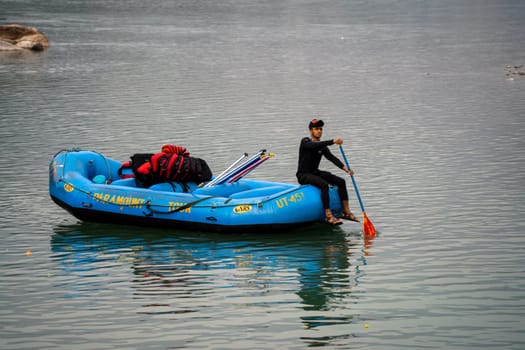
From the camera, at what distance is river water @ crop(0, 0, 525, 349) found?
1348cm

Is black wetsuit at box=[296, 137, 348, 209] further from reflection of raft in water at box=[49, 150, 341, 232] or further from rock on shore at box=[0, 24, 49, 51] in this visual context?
rock on shore at box=[0, 24, 49, 51]

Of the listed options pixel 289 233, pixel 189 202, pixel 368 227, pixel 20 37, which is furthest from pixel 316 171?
pixel 20 37

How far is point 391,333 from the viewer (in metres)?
13.0

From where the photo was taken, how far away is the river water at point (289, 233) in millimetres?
13477

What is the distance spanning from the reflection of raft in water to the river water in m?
0.34

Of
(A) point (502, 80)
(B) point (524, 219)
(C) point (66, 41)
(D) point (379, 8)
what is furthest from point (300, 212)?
(D) point (379, 8)

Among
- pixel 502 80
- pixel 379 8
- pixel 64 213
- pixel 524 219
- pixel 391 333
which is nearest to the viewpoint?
pixel 391 333

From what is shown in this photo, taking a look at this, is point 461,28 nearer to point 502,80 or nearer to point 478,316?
point 502,80

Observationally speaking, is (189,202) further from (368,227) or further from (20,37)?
(20,37)

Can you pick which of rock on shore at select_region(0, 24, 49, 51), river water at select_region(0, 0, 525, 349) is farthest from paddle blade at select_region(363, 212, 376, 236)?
rock on shore at select_region(0, 24, 49, 51)

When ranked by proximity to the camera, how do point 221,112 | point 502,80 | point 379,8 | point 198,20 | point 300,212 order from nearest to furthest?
1. point 300,212
2. point 221,112
3. point 502,80
4. point 198,20
5. point 379,8

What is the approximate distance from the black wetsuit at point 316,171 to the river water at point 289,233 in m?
0.85

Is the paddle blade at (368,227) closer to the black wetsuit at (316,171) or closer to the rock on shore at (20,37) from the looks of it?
the black wetsuit at (316,171)

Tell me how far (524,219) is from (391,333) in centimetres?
679
